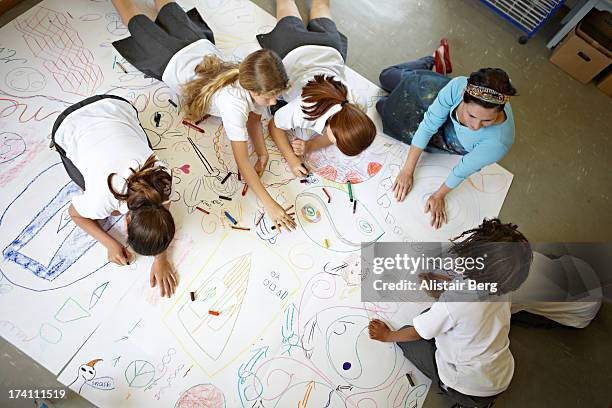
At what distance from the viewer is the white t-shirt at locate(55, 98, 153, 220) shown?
4.03ft

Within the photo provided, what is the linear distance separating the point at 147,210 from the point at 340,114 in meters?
0.63

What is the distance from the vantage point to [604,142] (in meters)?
2.01

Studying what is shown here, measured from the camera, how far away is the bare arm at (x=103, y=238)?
136 centimetres

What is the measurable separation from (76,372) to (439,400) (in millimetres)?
1116

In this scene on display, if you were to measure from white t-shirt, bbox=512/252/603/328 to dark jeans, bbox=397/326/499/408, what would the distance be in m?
0.36

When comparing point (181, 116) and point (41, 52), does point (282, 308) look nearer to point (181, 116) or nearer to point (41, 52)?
point (181, 116)

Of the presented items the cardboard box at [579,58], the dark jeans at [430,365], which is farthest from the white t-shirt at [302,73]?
the cardboard box at [579,58]

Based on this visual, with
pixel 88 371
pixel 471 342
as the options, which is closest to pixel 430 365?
pixel 471 342

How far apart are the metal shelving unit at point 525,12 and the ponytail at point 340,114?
1150mm

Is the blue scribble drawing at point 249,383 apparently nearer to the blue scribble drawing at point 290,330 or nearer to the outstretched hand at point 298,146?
the blue scribble drawing at point 290,330

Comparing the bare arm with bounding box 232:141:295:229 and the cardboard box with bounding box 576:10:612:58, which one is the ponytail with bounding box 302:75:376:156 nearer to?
the bare arm with bounding box 232:141:295:229

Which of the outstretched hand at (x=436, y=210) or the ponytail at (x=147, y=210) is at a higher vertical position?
the ponytail at (x=147, y=210)

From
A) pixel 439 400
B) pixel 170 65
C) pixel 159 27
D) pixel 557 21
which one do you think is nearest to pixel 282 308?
pixel 439 400

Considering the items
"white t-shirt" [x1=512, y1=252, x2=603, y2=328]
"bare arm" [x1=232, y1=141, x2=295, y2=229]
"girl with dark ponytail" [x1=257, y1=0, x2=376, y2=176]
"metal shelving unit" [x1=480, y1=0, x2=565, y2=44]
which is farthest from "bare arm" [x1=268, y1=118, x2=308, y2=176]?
"metal shelving unit" [x1=480, y1=0, x2=565, y2=44]
